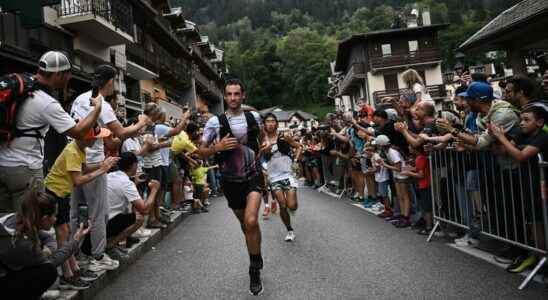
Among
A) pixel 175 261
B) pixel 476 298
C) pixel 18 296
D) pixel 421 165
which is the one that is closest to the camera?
pixel 18 296

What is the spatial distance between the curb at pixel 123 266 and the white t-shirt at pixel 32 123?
1.29 metres

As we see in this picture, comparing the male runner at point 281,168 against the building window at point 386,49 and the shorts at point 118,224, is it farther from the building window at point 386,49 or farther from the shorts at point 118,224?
the building window at point 386,49

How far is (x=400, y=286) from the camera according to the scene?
4871 mm

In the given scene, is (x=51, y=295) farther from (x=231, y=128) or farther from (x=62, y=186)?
(x=231, y=128)

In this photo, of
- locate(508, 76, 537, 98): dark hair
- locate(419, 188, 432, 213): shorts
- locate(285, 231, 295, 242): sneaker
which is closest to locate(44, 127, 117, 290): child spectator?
locate(285, 231, 295, 242): sneaker

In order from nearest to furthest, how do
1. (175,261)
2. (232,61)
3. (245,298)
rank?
1. (245,298)
2. (175,261)
3. (232,61)

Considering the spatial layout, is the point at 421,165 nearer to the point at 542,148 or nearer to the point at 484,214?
the point at 484,214

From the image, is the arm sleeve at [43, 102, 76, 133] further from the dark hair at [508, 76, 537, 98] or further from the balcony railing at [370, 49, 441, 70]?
the balcony railing at [370, 49, 441, 70]

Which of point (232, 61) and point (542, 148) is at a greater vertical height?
point (232, 61)

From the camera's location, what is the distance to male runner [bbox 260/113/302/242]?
8.32m

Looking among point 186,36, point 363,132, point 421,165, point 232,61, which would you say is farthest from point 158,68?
point 232,61

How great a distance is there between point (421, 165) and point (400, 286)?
134 inches

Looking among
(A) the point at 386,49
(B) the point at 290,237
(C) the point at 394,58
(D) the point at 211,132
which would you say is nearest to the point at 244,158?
(D) the point at 211,132

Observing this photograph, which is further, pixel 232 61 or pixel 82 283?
pixel 232 61
